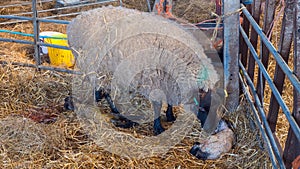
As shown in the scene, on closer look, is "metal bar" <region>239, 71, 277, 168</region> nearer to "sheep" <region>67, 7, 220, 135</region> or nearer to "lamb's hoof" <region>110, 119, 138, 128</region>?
"sheep" <region>67, 7, 220, 135</region>

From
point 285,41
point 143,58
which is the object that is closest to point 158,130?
point 143,58

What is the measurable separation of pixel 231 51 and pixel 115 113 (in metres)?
1.21

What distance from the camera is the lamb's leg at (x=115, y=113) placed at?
362 cm

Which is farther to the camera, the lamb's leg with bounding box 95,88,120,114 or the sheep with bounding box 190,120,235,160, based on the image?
the lamb's leg with bounding box 95,88,120,114

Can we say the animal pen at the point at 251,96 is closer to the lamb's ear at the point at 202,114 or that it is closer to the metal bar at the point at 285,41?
the metal bar at the point at 285,41

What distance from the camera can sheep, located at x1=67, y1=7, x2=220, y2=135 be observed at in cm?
317

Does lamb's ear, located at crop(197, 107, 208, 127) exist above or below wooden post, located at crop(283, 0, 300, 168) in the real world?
below

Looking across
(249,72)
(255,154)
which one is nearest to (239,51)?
(249,72)

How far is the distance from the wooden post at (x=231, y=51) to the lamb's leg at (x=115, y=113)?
88cm

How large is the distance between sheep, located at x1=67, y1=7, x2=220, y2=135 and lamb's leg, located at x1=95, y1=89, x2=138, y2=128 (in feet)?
0.50

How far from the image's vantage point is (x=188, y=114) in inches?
143

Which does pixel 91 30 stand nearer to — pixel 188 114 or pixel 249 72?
pixel 188 114

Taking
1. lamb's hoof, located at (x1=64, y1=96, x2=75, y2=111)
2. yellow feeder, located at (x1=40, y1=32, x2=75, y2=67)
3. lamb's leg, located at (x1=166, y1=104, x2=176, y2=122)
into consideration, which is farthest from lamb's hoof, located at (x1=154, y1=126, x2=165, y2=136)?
yellow feeder, located at (x1=40, y1=32, x2=75, y2=67)

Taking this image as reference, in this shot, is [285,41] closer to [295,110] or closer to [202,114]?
[295,110]
